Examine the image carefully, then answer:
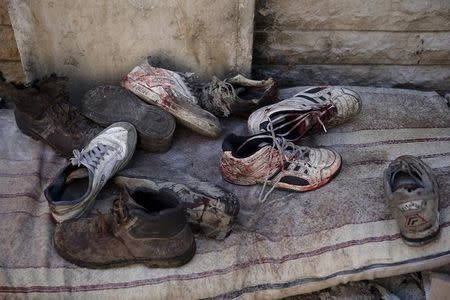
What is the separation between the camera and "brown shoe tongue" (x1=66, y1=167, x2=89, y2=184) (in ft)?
6.44

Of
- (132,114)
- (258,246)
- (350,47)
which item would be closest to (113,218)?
(258,246)

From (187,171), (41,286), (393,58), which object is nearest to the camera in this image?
(41,286)

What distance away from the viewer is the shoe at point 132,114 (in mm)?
2226

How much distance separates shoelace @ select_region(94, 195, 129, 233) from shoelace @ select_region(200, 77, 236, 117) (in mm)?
800

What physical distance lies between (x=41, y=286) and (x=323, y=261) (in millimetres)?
949

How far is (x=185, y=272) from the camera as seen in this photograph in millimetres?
1794

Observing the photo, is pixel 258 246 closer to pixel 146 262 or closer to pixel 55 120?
pixel 146 262

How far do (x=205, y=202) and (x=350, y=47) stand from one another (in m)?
1.24

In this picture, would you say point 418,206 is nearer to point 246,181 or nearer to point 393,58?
point 246,181

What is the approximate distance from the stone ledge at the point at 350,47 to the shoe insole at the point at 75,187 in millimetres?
1123

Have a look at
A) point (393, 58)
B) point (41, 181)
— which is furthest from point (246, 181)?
point (393, 58)

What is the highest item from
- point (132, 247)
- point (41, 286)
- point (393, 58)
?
point (393, 58)

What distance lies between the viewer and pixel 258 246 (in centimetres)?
186

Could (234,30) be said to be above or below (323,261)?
above
